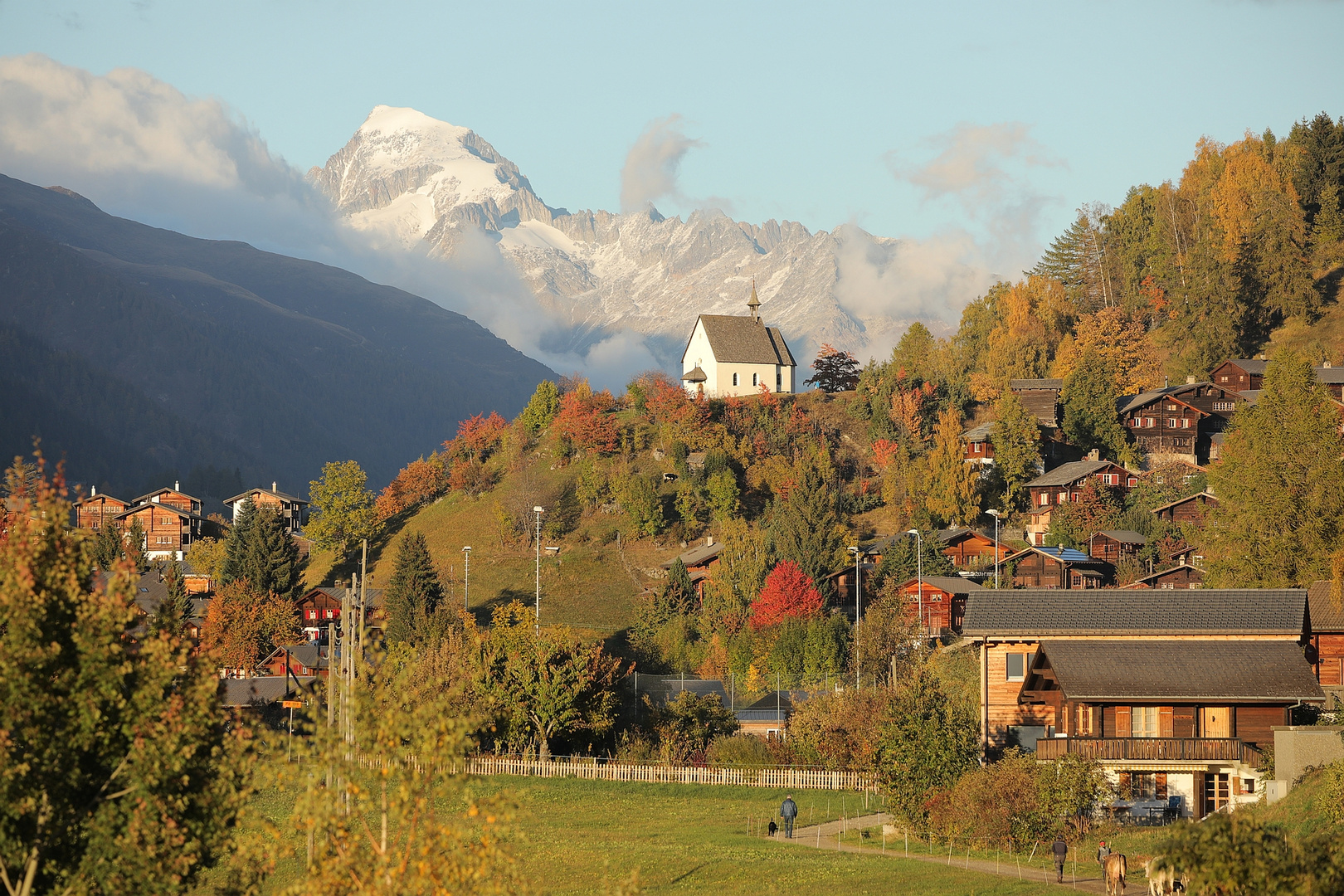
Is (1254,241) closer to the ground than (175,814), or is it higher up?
higher up

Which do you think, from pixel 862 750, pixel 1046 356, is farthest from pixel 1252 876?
pixel 1046 356

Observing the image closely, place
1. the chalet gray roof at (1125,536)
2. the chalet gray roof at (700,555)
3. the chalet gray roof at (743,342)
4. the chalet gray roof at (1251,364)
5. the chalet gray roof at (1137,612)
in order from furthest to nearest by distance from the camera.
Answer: the chalet gray roof at (743,342) < the chalet gray roof at (1251,364) < the chalet gray roof at (700,555) < the chalet gray roof at (1125,536) < the chalet gray roof at (1137,612)

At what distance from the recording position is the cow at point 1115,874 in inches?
1177

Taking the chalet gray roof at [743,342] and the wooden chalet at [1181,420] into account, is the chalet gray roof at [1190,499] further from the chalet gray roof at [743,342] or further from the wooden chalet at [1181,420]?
the chalet gray roof at [743,342]

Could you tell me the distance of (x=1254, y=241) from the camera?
109m

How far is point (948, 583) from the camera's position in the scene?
7912 cm

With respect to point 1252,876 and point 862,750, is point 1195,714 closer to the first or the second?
point 862,750

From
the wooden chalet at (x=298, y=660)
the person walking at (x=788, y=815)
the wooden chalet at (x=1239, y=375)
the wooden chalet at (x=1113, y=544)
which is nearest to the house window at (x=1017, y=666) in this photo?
the person walking at (x=788, y=815)

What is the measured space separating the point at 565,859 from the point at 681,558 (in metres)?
52.0

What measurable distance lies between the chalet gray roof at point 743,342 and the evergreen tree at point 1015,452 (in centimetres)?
2521

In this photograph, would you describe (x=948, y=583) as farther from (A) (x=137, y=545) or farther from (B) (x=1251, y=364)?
(A) (x=137, y=545)

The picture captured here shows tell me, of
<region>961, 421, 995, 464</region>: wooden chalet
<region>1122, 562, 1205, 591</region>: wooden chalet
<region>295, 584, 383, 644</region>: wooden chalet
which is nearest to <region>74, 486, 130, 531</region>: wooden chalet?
<region>295, 584, 383, 644</region>: wooden chalet

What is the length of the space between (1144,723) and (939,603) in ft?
112

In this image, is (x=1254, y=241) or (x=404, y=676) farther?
(x=1254, y=241)
